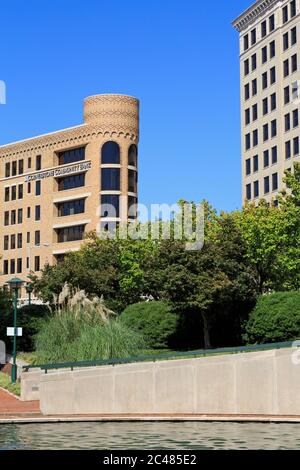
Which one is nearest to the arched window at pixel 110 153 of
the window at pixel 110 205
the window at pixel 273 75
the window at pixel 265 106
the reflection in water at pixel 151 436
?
the window at pixel 110 205

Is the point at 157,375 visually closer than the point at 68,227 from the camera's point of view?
Yes

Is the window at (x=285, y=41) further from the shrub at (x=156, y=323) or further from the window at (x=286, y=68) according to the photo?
the shrub at (x=156, y=323)

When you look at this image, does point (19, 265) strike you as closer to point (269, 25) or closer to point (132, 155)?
point (132, 155)

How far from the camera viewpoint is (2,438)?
20.9 meters

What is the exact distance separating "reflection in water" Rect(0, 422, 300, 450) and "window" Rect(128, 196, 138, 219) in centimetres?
6604

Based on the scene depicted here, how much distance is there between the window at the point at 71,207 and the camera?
309 ft

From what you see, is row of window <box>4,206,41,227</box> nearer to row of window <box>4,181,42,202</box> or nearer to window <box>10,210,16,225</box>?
window <box>10,210,16,225</box>

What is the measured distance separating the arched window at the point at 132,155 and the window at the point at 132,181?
1.07 metres

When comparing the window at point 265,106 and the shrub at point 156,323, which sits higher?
the window at point 265,106

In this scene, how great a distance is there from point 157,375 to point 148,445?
10.4 metres

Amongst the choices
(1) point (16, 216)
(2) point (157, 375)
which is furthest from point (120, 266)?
(1) point (16, 216)

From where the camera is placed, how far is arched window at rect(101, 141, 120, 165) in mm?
91750

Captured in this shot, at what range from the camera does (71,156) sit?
97.0 meters

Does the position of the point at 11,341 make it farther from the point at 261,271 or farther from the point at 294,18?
the point at 294,18
